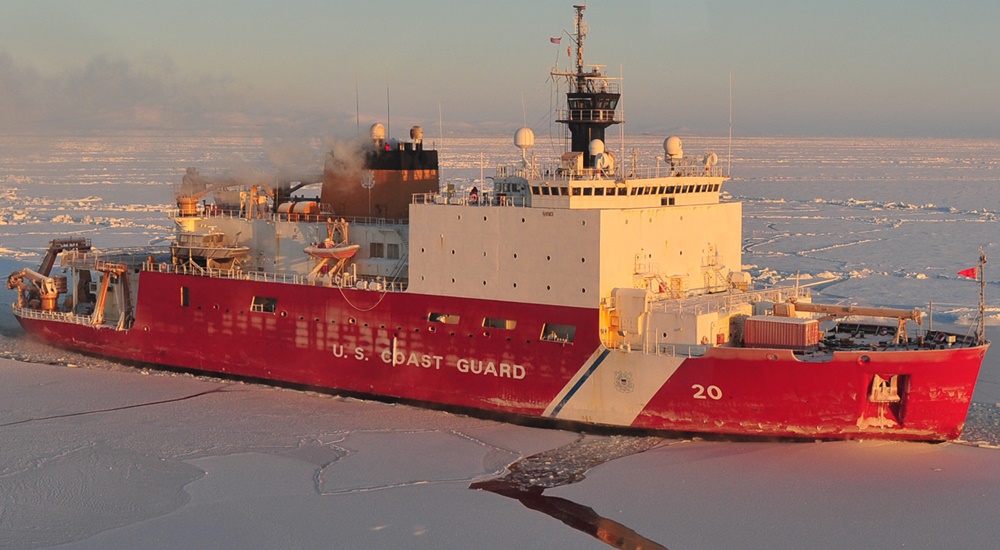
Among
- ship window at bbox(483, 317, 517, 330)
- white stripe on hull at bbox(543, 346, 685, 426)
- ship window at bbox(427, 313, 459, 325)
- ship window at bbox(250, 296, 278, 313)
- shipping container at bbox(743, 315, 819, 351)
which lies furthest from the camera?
ship window at bbox(250, 296, 278, 313)

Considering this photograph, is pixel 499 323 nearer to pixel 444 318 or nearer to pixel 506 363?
pixel 506 363

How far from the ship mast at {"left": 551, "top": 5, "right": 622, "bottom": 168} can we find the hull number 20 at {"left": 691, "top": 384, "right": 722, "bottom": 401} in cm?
464

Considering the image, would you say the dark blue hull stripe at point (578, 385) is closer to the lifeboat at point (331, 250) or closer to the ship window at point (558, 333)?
the ship window at point (558, 333)

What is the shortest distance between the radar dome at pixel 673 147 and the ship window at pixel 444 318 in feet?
14.5

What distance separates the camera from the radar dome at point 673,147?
722 inches

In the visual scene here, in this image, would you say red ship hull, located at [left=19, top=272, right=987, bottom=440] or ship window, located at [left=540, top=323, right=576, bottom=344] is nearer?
red ship hull, located at [left=19, top=272, right=987, bottom=440]

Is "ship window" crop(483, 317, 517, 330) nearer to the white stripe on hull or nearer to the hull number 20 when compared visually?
the white stripe on hull

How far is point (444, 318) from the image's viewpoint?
17.8 meters

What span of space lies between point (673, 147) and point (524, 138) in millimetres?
2480

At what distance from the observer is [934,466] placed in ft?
48.0

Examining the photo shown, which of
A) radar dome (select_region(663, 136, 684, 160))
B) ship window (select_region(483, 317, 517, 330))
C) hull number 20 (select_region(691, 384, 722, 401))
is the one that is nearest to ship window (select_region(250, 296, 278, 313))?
ship window (select_region(483, 317, 517, 330))

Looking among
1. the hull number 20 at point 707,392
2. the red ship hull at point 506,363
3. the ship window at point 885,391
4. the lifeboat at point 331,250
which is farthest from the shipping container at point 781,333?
the lifeboat at point 331,250

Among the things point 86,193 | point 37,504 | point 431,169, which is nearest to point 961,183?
point 86,193

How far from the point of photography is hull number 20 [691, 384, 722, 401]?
1571cm
